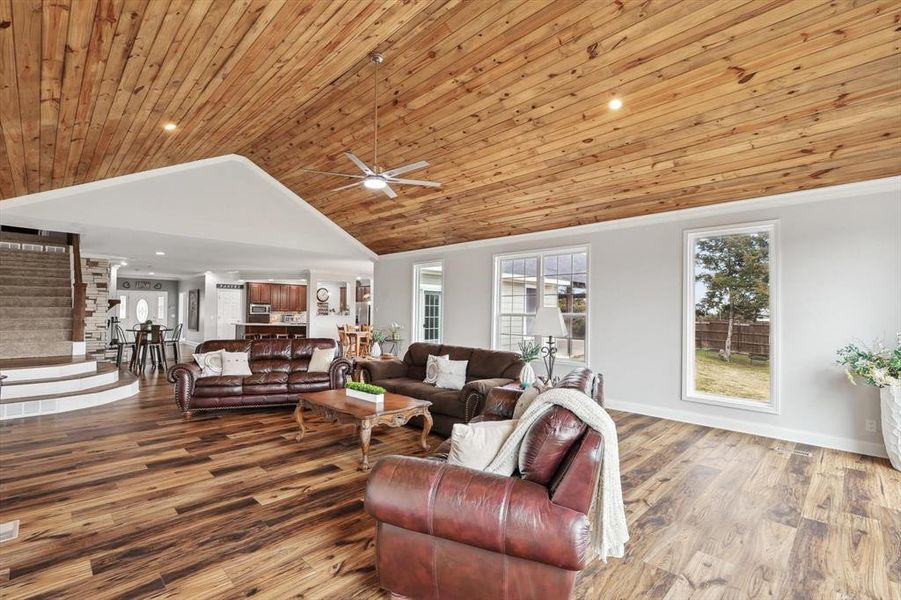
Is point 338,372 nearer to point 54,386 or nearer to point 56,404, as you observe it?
point 56,404

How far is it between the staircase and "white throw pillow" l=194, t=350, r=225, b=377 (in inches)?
120

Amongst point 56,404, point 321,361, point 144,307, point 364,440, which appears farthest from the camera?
point 144,307

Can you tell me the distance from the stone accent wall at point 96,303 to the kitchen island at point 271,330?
4228 mm

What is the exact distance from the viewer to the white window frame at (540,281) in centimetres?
625

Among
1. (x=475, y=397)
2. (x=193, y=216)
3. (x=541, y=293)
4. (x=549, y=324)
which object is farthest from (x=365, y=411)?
(x=193, y=216)

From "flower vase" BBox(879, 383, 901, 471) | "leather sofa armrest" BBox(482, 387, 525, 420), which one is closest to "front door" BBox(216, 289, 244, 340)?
"leather sofa armrest" BBox(482, 387, 525, 420)

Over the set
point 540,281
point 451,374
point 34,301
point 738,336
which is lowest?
point 451,374

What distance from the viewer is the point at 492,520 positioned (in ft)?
5.80

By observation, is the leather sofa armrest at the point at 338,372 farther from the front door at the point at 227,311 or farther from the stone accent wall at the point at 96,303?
the front door at the point at 227,311

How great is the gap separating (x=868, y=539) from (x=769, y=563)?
82 cm

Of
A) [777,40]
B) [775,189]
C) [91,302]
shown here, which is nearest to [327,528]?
[777,40]

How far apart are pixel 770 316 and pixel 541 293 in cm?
296

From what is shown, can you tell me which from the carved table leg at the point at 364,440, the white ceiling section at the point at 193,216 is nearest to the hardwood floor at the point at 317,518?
the carved table leg at the point at 364,440

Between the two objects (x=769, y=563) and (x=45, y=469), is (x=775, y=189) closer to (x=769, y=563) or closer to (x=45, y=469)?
(x=769, y=563)
